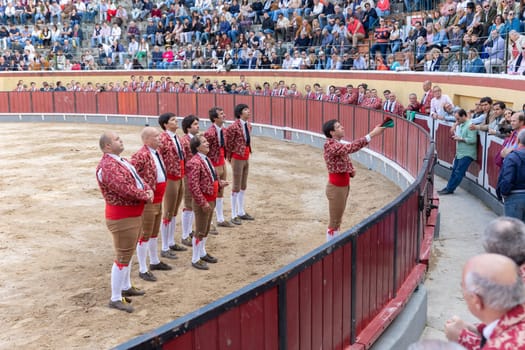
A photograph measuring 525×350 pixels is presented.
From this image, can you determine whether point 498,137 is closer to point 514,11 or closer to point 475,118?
point 475,118

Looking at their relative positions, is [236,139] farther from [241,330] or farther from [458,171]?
[241,330]

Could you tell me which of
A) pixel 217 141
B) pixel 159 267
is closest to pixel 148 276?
pixel 159 267

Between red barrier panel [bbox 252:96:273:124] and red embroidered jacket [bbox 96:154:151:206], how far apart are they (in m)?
14.7

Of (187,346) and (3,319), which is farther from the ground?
(187,346)

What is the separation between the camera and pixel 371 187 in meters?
12.0

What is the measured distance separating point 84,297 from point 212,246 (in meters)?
2.19

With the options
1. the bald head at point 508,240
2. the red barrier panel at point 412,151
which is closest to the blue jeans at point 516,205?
the bald head at point 508,240

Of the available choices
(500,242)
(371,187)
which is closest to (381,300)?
(500,242)

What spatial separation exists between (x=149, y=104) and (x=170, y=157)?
18.1m

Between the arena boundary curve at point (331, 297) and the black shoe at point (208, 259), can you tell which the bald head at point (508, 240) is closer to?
the arena boundary curve at point (331, 297)

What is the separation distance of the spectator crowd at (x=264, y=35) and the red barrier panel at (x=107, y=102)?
143 inches

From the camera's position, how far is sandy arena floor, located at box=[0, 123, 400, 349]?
5.90 meters

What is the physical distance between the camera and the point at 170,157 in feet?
24.8

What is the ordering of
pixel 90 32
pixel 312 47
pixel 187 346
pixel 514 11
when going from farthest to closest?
pixel 90 32 → pixel 312 47 → pixel 514 11 → pixel 187 346
